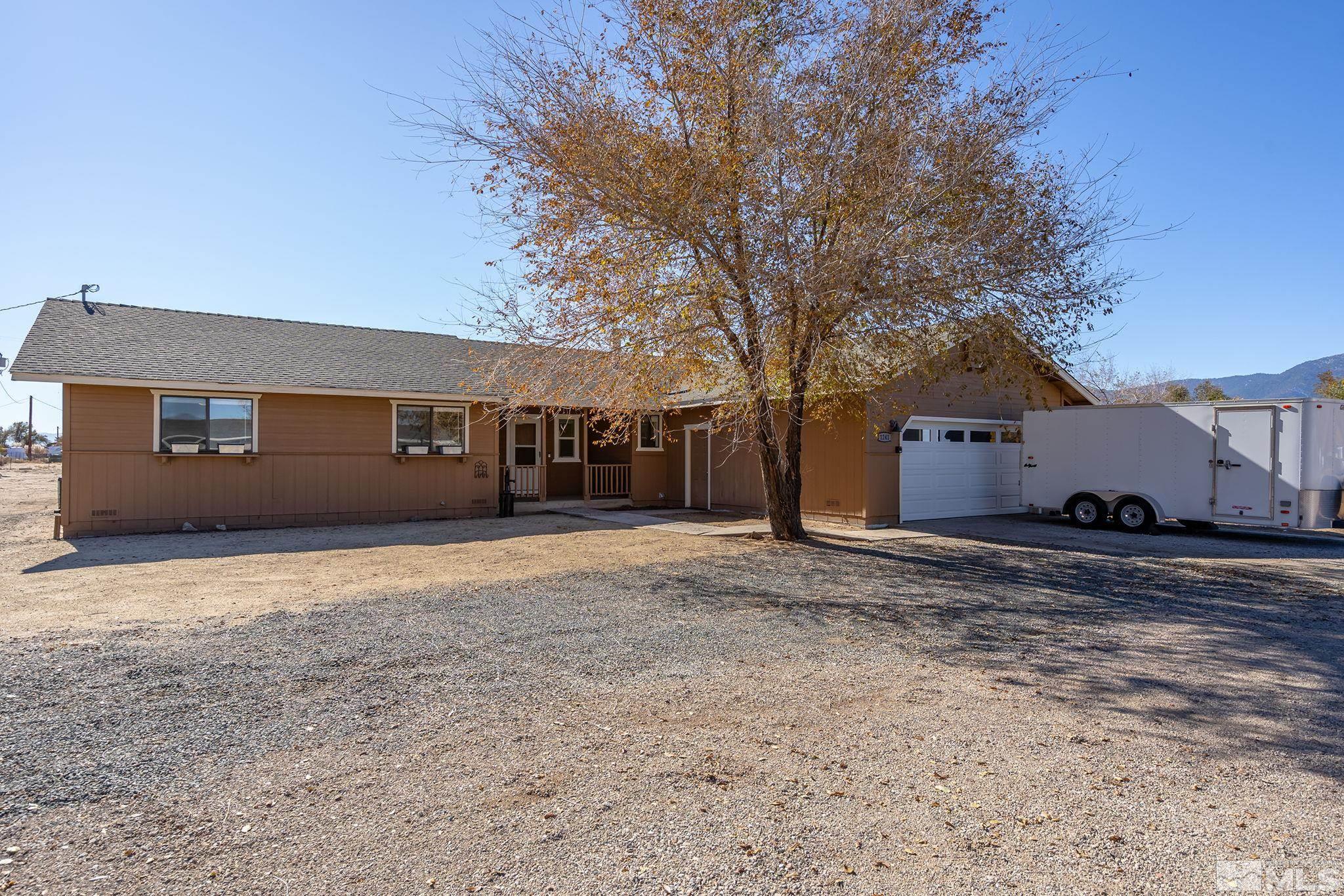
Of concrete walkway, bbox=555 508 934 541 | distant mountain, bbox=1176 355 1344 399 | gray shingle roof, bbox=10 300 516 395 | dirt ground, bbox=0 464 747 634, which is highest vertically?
distant mountain, bbox=1176 355 1344 399

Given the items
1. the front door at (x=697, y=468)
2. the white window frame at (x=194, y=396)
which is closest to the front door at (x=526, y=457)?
the front door at (x=697, y=468)

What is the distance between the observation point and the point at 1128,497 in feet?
43.9

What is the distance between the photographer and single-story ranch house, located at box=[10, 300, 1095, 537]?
1220 centimetres

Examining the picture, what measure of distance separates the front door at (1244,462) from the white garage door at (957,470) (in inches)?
153

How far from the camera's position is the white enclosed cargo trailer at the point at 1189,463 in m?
11.4

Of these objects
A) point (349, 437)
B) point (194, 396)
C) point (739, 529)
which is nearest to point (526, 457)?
point (349, 437)

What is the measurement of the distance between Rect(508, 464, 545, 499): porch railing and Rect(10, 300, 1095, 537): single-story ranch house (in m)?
0.03

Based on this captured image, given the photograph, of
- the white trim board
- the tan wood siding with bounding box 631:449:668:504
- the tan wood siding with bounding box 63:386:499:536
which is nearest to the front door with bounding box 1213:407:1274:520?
the tan wood siding with bounding box 631:449:668:504

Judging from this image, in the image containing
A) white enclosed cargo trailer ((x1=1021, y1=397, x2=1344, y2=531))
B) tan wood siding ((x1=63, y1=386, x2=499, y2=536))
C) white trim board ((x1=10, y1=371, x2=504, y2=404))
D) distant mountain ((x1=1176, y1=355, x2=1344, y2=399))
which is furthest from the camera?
distant mountain ((x1=1176, y1=355, x2=1344, y2=399))

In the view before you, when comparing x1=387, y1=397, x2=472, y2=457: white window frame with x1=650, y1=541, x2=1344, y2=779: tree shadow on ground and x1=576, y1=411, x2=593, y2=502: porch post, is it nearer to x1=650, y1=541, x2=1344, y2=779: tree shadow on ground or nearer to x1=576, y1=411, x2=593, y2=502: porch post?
x1=576, y1=411, x2=593, y2=502: porch post

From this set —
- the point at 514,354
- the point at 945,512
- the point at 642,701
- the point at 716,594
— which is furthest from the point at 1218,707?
the point at 945,512

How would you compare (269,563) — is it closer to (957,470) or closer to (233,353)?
(233,353)

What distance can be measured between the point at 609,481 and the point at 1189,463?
11714 millimetres

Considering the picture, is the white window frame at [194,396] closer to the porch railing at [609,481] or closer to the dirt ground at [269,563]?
the dirt ground at [269,563]
